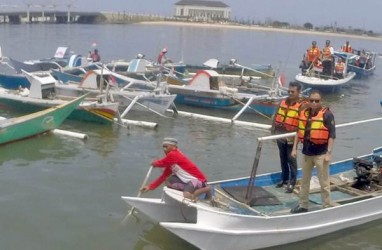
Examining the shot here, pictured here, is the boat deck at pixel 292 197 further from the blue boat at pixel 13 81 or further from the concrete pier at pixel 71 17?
the concrete pier at pixel 71 17

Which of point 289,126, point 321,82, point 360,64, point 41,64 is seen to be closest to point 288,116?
point 289,126

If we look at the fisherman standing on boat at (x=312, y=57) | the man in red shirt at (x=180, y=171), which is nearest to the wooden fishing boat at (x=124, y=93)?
the man in red shirt at (x=180, y=171)

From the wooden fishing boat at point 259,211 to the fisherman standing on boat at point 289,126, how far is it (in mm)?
252

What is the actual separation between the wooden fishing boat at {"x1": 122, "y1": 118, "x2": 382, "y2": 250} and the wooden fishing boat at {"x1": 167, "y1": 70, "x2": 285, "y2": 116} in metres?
8.08

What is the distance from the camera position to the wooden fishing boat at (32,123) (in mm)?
12867

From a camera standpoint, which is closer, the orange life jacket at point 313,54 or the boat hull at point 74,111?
the boat hull at point 74,111

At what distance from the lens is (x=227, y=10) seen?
136 m

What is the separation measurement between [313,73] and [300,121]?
18.0m

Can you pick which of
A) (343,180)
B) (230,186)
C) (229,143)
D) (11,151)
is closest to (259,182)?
(230,186)

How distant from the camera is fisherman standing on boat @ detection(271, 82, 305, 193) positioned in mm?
9367

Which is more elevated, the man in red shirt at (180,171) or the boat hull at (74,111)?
the man in red shirt at (180,171)

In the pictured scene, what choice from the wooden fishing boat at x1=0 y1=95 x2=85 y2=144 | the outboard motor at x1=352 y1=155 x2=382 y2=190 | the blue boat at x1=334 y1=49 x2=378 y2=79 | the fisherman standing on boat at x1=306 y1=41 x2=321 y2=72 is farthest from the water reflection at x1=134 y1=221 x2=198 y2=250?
the blue boat at x1=334 y1=49 x2=378 y2=79

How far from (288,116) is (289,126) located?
0.58ft

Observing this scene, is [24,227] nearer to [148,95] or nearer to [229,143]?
[229,143]
